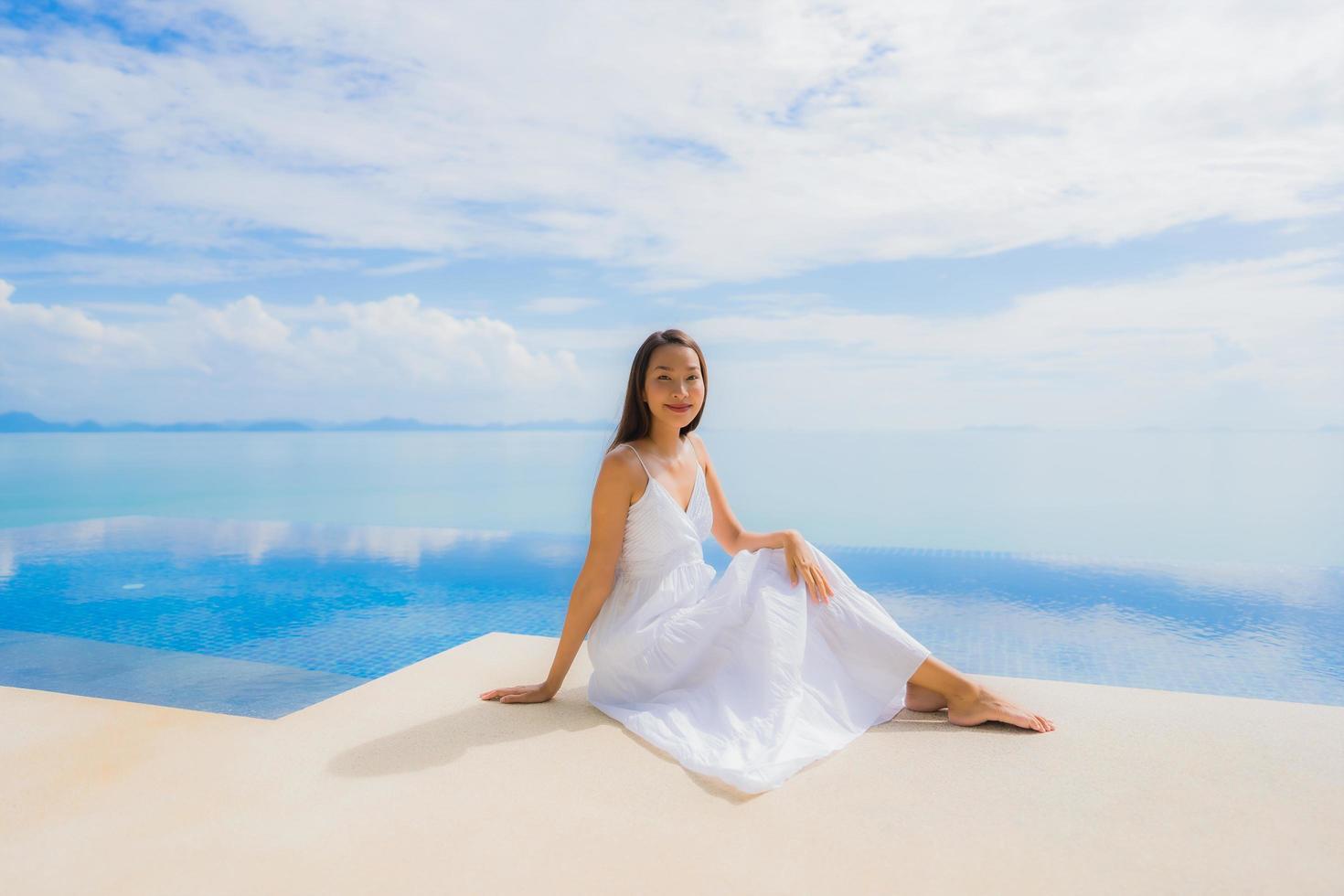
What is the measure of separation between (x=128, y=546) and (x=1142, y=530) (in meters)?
Result: 10.8

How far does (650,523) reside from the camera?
2664mm

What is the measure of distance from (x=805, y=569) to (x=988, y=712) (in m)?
0.69

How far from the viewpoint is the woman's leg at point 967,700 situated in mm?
2545

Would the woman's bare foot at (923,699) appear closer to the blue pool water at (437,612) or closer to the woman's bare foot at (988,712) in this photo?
the woman's bare foot at (988,712)

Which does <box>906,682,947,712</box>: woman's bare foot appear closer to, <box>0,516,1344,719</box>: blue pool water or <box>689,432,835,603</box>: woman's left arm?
<box>689,432,835,603</box>: woman's left arm

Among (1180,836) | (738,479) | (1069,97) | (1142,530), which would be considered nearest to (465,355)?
(738,479)

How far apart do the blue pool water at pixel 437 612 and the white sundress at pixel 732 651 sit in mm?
1450

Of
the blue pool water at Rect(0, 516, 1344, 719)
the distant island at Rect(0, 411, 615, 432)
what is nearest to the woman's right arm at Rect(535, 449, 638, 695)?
the blue pool water at Rect(0, 516, 1344, 719)

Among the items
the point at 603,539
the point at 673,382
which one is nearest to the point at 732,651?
the point at 603,539

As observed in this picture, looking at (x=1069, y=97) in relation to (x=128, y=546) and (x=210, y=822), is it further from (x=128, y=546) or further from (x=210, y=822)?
(x=210, y=822)

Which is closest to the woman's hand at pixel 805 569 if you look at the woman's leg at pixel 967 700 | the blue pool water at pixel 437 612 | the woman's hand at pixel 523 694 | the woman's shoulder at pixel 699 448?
the woman's leg at pixel 967 700

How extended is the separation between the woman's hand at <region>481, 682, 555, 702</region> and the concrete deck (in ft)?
0.14

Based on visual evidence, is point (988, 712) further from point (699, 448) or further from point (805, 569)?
point (699, 448)

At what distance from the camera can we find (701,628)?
262 cm
